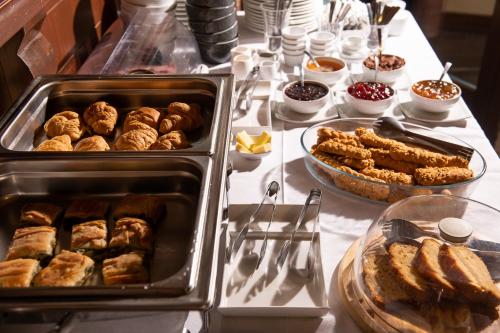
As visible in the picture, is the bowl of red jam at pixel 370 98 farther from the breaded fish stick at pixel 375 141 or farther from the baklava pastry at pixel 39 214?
A: the baklava pastry at pixel 39 214

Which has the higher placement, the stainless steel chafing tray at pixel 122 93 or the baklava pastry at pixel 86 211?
the stainless steel chafing tray at pixel 122 93

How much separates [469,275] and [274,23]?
115 centimetres

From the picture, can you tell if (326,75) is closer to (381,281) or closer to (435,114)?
(435,114)

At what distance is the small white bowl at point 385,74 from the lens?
1.45m

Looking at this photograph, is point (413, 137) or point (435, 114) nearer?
point (413, 137)

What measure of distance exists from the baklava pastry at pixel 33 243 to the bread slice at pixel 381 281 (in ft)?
1.65

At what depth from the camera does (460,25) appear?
10.2 feet

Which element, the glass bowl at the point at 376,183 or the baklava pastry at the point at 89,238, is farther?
the glass bowl at the point at 376,183

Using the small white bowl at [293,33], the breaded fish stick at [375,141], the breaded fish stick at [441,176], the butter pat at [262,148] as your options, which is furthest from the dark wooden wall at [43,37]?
the breaded fish stick at [441,176]

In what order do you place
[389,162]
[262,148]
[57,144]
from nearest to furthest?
[57,144] → [389,162] → [262,148]

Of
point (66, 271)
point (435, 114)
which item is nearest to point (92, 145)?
point (66, 271)

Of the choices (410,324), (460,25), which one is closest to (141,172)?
(410,324)

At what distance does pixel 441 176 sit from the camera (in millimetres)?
938

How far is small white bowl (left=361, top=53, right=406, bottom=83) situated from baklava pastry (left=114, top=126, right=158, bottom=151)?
0.77 metres
